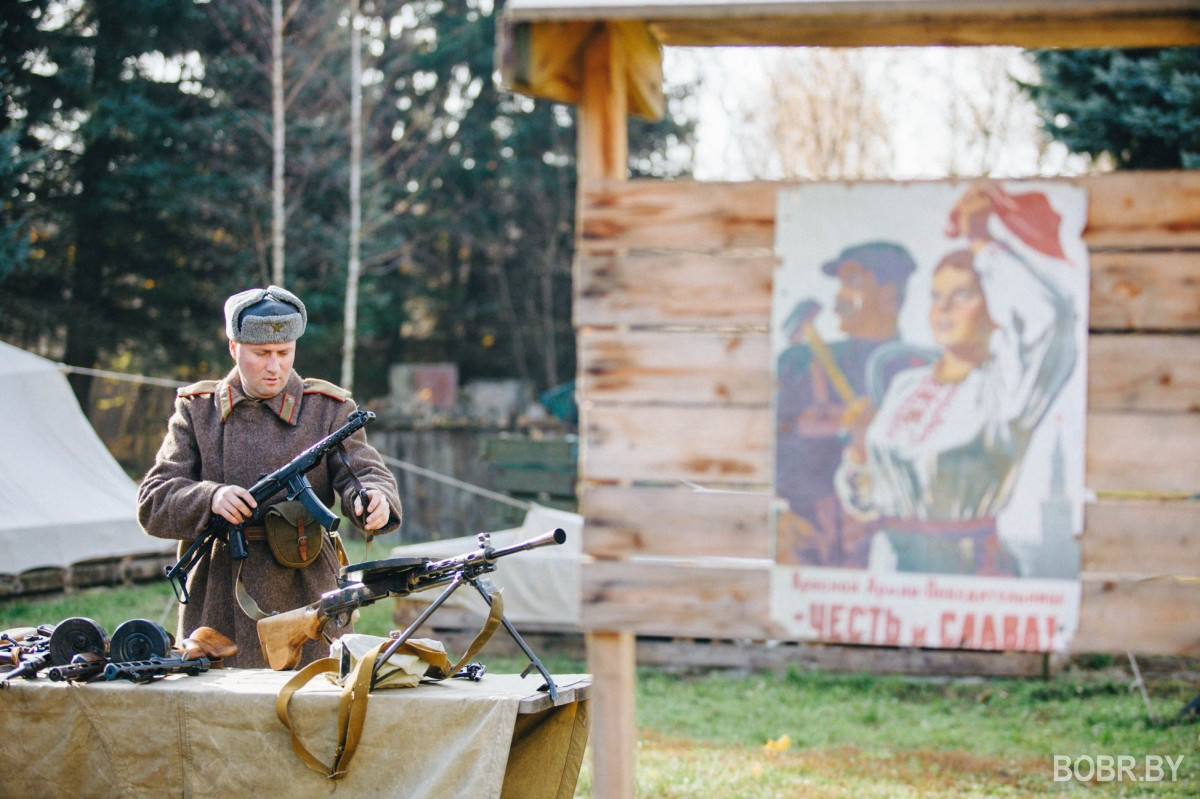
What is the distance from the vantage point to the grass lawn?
588 centimetres

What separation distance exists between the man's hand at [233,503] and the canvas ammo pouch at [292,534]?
10 centimetres

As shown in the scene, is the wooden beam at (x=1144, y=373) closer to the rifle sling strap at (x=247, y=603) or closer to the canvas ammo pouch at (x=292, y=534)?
the canvas ammo pouch at (x=292, y=534)

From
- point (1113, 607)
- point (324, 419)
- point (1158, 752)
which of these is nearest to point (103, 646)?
point (324, 419)

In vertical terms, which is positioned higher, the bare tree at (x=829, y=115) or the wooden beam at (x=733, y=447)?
the bare tree at (x=829, y=115)

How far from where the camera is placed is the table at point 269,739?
3285 millimetres

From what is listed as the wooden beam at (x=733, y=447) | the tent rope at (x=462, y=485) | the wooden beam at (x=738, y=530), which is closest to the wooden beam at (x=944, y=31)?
the wooden beam at (x=733, y=447)

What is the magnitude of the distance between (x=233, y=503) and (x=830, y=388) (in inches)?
75.7

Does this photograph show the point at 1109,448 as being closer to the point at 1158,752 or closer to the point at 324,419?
the point at 324,419

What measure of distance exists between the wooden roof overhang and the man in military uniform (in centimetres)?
132

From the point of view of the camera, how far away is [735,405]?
302 cm

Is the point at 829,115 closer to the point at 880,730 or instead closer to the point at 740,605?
the point at 880,730

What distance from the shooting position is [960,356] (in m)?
2.90

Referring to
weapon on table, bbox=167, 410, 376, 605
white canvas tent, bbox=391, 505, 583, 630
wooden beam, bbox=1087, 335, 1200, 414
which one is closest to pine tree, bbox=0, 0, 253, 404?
white canvas tent, bbox=391, 505, 583, 630

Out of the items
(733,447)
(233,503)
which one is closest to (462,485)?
(233,503)
